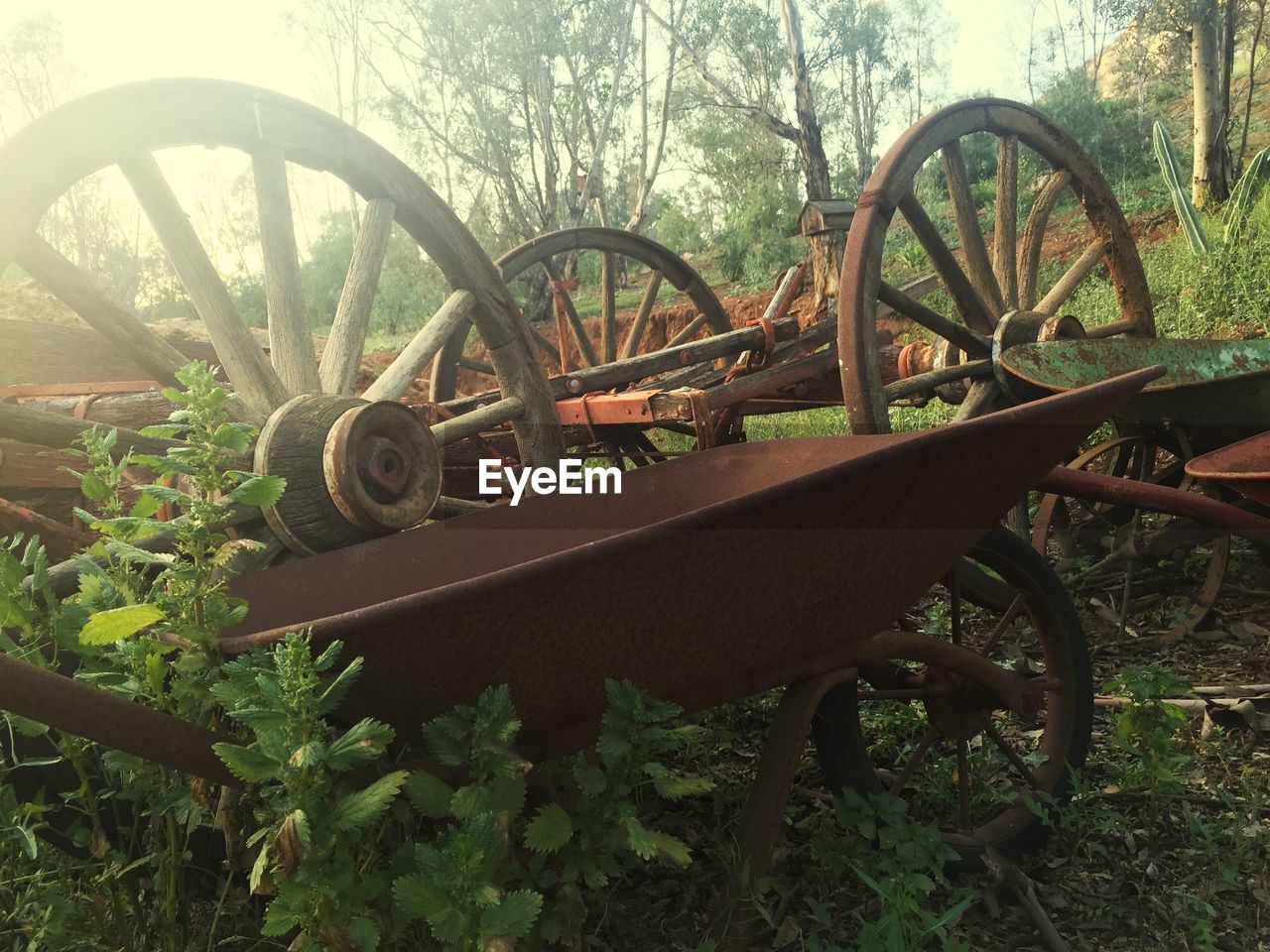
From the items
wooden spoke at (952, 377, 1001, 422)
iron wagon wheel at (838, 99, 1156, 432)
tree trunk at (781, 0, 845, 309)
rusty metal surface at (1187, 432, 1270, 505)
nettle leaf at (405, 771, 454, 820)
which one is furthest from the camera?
tree trunk at (781, 0, 845, 309)

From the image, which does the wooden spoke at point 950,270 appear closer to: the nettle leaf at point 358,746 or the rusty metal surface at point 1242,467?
the rusty metal surface at point 1242,467

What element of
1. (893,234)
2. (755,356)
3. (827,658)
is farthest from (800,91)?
(827,658)

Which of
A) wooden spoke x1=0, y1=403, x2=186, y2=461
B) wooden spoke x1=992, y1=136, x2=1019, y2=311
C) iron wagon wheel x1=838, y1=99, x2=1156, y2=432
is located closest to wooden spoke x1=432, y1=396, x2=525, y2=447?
wooden spoke x1=0, y1=403, x2=186, y2=461

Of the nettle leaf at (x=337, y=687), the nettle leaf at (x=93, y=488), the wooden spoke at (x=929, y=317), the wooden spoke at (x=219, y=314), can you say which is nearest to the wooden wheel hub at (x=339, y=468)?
the wooden spoke at (x=219, y=314)

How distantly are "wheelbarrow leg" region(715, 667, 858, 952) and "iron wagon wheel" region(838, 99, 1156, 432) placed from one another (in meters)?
1.28

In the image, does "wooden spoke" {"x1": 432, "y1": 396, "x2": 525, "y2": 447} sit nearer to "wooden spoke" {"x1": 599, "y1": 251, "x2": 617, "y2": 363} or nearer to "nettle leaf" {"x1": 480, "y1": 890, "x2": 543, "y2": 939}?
"nettle leaf" {"x1": 480, "y1": 890, "x2": 543, "y2": 939}

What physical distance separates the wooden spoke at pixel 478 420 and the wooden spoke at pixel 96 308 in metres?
0.66

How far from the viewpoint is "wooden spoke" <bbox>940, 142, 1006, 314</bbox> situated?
333cm

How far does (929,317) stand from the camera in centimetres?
309

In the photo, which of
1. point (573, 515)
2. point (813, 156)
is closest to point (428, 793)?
point (573, 515)

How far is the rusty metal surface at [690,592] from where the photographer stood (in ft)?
3.75

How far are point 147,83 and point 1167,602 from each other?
12.1ft

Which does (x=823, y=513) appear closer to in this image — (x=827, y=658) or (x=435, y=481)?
(x=827, y=658)

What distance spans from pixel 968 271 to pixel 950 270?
357mm
